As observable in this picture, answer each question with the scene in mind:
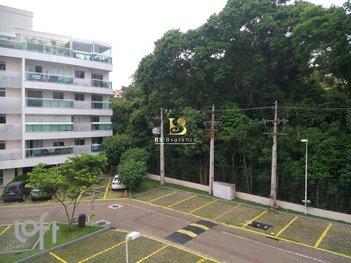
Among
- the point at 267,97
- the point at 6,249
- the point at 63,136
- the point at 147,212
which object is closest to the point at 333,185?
the point at 267,97

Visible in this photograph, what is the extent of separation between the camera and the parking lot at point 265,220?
A: 1734cm

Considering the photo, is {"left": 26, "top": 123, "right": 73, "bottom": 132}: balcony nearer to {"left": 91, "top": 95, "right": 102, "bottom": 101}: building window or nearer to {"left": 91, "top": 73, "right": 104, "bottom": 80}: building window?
{"left": 91, "top": 95, "right": 102, "bottom": 101}: building window

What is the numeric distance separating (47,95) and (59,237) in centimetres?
1736

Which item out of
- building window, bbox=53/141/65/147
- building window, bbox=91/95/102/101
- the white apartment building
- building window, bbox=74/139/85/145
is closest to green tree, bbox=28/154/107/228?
the white apartment building

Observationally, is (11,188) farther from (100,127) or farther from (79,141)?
(100,127)

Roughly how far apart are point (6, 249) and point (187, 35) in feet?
68.9

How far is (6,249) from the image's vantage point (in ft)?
51.5

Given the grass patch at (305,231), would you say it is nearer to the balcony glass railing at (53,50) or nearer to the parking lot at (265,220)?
the parking lot at (265,220)

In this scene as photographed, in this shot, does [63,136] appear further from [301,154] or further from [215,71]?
[301,154]

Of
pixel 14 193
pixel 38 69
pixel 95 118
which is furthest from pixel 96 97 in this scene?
pixel 14 193

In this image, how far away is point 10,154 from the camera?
27516mm

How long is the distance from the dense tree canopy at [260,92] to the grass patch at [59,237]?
11328 millimetres

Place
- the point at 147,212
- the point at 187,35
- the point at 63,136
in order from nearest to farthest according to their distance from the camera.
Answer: the point at 147,212 → the point at 187,35 → the point at 63,136

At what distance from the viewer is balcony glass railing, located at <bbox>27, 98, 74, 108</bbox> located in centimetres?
2888
